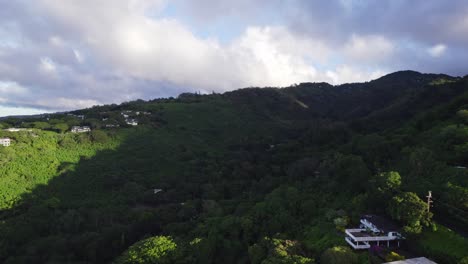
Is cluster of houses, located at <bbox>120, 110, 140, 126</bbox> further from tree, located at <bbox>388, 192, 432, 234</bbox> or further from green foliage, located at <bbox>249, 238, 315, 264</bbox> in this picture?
tree, located at <bbox>388, 192, 432, 234</bbox>

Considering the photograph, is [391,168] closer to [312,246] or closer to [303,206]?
[303,206]

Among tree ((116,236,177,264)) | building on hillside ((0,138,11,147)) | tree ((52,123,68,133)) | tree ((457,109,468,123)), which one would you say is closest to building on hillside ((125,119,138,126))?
tree ((52,123,68,133))

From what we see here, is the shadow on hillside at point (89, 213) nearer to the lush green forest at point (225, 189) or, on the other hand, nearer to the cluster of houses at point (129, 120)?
the lush green forest at point (225, 189)

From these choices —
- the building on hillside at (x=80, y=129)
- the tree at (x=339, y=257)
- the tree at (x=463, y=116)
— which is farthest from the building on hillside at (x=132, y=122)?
the tree at (x=339, y=257)

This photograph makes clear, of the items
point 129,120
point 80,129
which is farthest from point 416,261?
point 129,120

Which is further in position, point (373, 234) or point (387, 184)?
point (387, 184)

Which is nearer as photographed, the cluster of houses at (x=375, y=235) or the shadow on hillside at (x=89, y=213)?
the cluster of houses at (x=375, y=235)

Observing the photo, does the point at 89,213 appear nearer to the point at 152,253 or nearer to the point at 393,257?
the point at 152,253
